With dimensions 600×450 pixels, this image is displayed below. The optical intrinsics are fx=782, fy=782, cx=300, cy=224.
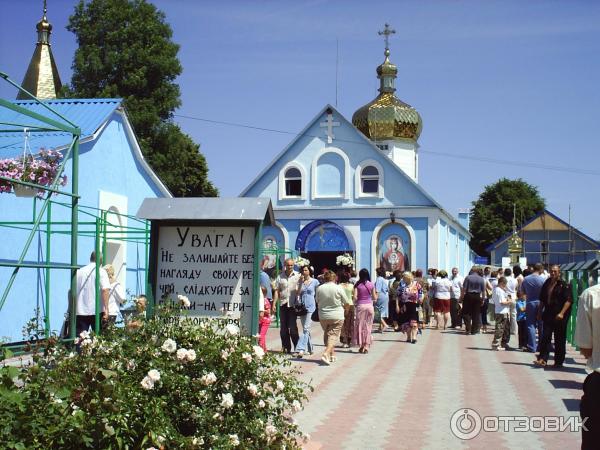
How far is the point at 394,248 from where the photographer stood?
3169 centimetres

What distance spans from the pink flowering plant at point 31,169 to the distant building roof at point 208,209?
2.32m

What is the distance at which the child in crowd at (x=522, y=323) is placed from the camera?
16375 mm

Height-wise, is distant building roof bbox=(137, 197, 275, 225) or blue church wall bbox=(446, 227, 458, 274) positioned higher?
blue church wall bbox=(446, 227, 458, 274)

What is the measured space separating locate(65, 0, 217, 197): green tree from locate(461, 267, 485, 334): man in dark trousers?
1790cm

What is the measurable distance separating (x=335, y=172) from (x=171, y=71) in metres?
9.02

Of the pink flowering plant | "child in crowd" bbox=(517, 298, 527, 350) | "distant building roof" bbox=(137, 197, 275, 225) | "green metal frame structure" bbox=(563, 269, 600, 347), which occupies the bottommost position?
"child in crowd" bbox=(517, 298, 527, 350)

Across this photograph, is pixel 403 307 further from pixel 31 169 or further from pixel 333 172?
pixel 333 172

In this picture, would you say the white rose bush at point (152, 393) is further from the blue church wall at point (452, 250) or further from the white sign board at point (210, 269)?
the blue church wall at point (452, 250)

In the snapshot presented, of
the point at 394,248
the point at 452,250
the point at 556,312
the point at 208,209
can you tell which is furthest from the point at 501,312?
the point at 452,250

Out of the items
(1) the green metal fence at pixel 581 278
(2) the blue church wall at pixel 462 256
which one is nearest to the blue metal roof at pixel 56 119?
(1) the green metal fence at pixel 581 278

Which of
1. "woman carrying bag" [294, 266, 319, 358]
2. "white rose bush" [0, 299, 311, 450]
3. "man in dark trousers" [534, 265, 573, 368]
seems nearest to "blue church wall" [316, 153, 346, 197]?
"woman carrying bag" [294, 266, 319, 358]

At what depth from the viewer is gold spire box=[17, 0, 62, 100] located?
2931 cm

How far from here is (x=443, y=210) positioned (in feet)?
104

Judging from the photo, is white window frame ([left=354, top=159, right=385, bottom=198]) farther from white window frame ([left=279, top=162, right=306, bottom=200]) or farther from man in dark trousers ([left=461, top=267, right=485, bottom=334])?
→ man in dark trousers ([left=461, top=267, right=485, bottom=334])
